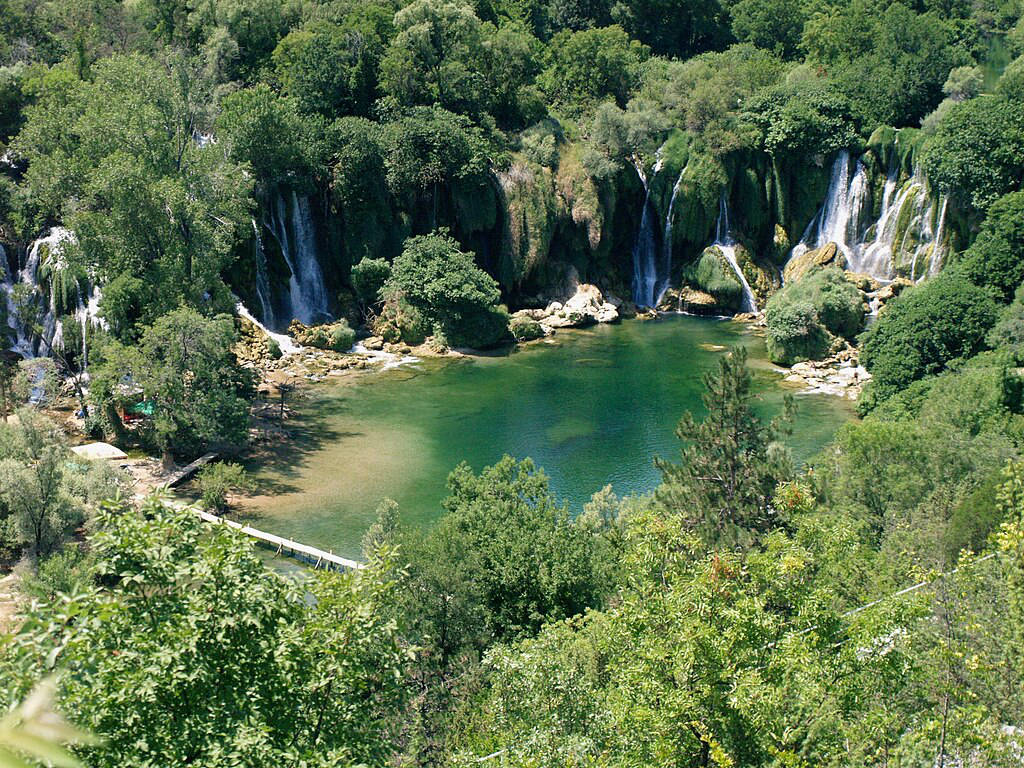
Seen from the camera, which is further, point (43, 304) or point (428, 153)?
point (428, 153)

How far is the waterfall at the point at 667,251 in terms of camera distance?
6022 centimetres

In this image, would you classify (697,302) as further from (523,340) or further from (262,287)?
(262,287)

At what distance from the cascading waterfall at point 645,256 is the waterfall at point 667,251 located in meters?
0.28

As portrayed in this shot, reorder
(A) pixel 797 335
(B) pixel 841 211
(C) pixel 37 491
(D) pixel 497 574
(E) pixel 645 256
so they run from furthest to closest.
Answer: (E) pixel 645 256, (B) pixel 841 211, (A) pixel 797 335, (C) pixel 37 491, (D) pixel 497 574

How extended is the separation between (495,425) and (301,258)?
19.0m

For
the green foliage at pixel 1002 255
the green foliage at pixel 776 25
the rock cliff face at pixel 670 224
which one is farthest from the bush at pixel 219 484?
the green foliage at pixel 776 25

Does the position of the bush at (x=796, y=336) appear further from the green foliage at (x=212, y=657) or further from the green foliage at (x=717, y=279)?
the green foliage at (x=212, y=657)

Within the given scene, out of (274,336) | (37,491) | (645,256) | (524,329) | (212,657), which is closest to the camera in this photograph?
(212,657)

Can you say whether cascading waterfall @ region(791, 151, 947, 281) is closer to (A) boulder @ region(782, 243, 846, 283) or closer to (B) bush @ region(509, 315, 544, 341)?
(A) boulder @ region(782, 243, 846, 283)

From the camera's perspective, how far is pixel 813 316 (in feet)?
160

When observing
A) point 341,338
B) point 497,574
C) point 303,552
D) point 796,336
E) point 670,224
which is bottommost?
point 303,552

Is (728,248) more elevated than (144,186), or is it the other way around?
(144,186)

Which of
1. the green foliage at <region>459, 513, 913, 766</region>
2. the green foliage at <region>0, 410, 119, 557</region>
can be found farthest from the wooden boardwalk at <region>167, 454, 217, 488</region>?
the green foliage at <region>459, 513, 913, 766</region>

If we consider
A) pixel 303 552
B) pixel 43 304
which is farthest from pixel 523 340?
pixel 303 552
